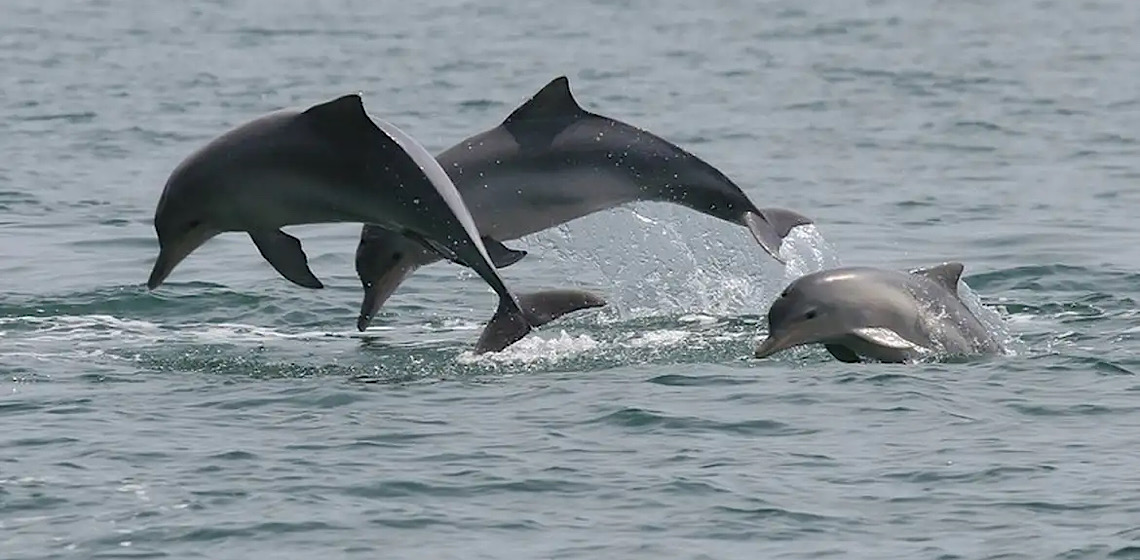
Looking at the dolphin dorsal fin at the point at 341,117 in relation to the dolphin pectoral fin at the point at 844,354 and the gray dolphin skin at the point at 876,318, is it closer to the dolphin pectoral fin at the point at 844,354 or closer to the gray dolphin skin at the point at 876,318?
the gray dolphin skin at the point at 876,318

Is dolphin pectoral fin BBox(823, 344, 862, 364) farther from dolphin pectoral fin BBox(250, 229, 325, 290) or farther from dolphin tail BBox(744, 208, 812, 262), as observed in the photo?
dolphin pectoral fin BBox(250, 229, 325, 290)

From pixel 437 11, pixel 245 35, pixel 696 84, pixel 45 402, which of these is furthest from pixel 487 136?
pixel 437 11

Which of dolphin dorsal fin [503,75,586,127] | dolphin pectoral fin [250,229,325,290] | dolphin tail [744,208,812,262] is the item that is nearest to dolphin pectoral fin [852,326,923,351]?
dolphin tail [744,208,812,262]

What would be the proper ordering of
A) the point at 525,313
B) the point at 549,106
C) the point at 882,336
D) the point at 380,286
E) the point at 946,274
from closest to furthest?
the point at 882,336 → the point at 525,313 → the point at 946,274 → the point at 549,106 → the point at 380,286

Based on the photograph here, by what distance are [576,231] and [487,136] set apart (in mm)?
4556

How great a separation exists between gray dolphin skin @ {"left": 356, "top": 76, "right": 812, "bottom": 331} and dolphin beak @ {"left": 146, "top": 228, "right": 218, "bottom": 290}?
1644 millimetres

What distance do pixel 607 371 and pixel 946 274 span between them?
2152 millimetres

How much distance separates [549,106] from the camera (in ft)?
51.6

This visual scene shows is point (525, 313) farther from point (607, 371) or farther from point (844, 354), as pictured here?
point (844, 354)

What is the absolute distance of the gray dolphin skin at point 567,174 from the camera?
15562mm

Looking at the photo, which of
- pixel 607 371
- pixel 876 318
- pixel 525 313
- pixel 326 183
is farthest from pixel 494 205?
pixel 876 318

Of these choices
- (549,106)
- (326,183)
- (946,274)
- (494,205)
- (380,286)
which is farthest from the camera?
(380,286)

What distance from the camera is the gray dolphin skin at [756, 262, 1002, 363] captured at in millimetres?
14078

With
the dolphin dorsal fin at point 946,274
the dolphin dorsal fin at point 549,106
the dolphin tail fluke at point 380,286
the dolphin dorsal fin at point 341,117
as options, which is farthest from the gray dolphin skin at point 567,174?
the dolphin dorsal fin at point 341,117
